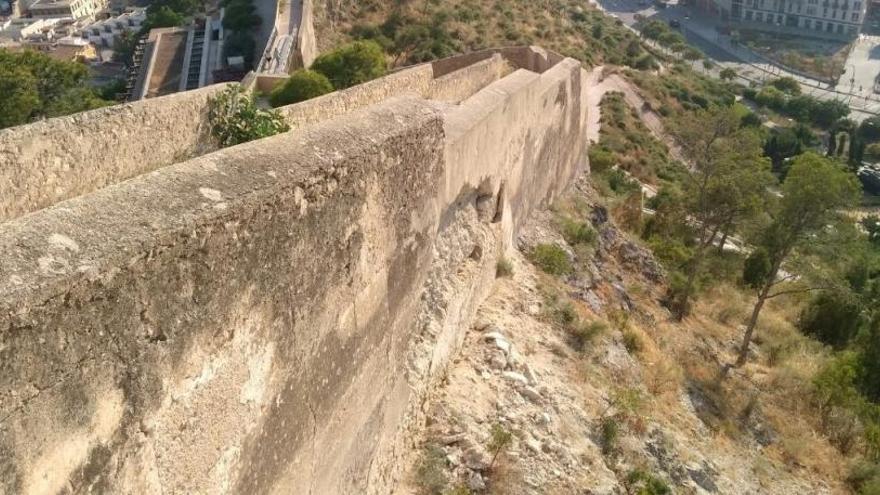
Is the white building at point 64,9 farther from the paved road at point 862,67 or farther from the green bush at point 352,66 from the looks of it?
the paved road at point 862,67

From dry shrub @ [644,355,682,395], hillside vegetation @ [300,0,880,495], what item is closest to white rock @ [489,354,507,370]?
hillside vegetation @ [300,0,880,495]

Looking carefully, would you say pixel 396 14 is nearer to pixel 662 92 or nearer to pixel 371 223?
pixel 662 92

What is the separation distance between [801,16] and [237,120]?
80041mm

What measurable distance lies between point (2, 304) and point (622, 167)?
1944cm

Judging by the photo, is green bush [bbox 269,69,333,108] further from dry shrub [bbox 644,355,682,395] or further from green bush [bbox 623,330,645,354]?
dry shrub [bbox 644,355,682,395]

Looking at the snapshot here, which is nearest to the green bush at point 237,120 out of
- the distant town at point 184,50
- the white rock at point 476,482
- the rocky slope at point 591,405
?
the rocky slope at point 591,405

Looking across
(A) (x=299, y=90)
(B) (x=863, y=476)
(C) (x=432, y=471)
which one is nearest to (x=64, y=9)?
(A) (x=299, y=90)

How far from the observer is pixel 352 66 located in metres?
14.6

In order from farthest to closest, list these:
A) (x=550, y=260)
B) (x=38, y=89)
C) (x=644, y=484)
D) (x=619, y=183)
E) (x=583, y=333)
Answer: (x=38, y=89)
(x=619, y=183)
(x=550, y=260)
(x=583, y=333)
(x=644, y=484)

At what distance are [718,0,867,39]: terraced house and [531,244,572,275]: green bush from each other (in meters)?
71.6

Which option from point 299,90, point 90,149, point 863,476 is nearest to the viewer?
point 90,149

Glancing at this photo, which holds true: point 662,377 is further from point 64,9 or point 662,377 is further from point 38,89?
point 64,9

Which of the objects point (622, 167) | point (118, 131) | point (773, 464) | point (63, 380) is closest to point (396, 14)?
point (622, 167)

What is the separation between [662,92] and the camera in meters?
30.9
